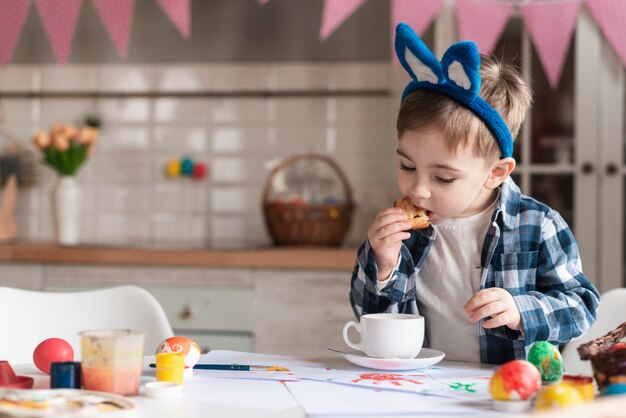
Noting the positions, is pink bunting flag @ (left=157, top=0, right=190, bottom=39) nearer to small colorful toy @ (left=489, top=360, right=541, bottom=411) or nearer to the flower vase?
the flower vase

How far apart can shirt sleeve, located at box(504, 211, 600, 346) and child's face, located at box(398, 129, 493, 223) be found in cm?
16

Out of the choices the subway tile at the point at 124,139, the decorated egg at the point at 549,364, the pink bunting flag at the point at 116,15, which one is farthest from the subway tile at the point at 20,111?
the decorated egg at the point at 549,364

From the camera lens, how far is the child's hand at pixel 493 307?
4.09 ft

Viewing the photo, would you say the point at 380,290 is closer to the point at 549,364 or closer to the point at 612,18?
the point at 549,364

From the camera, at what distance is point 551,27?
9.27ft

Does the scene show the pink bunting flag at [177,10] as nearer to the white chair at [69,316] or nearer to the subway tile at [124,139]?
the subway tile at [124,139]

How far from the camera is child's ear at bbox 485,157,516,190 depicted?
4.68ft

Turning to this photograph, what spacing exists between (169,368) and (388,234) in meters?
0.46

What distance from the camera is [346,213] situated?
3117 mm

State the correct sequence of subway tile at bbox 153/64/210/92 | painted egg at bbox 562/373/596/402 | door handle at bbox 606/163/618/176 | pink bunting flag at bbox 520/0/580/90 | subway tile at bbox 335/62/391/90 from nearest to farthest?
painted egg at bbox 562/373/596/402 < pink bunting flag at bbox 520/0/580/90 < door handle at bbox 606/163/618/176 < subway tile at bbox 335/62/391/90 < subway tile at bbox 153/64/210/92

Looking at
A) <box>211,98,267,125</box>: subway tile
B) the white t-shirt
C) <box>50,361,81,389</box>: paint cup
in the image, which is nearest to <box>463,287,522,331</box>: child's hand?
the white t-shirt

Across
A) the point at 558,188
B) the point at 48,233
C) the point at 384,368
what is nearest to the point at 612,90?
the point at 558,188

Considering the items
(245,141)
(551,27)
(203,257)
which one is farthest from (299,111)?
(551,27)

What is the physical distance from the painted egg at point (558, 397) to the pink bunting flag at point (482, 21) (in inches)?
80.5
